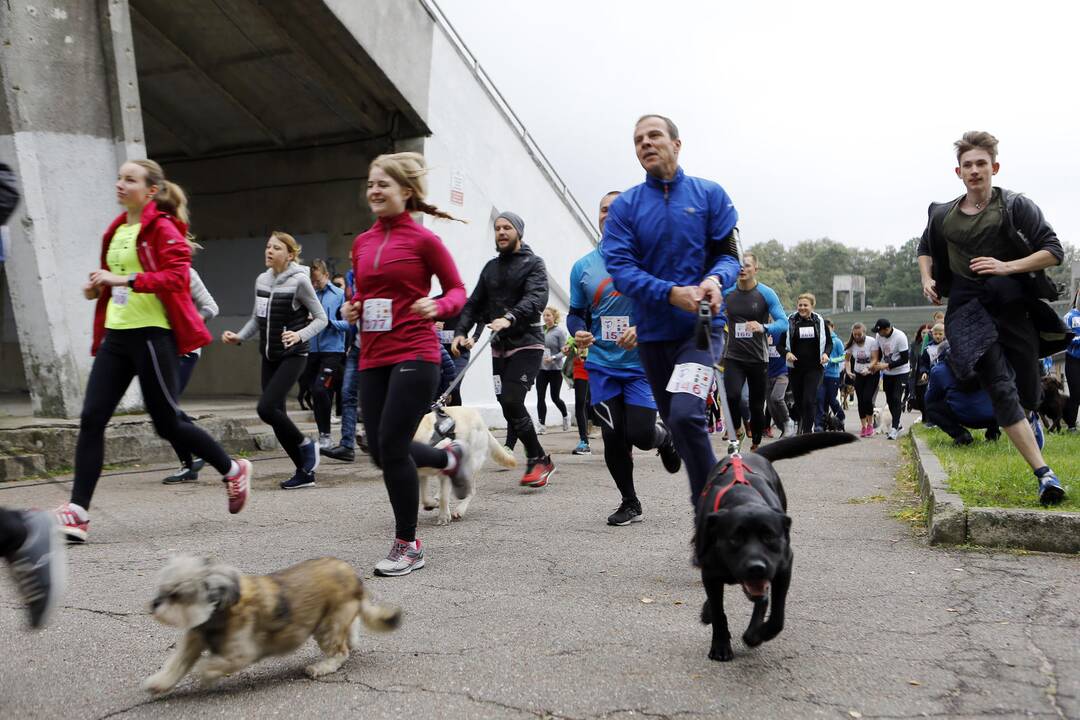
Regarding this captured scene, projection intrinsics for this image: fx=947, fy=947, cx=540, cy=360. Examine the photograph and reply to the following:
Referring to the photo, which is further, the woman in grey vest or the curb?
the woman in grey vest

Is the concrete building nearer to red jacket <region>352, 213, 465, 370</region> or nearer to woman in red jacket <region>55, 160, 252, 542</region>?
woman in red jacket <region>55, 160, 252, 542</region>

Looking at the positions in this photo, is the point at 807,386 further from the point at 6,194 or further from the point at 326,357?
the point at 6,194

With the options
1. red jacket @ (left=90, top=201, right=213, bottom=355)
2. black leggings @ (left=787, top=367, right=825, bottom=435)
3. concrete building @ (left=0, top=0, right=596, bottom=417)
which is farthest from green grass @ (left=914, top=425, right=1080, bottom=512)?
concrete building @ (left=0, top=0, right=596, bottom=417)

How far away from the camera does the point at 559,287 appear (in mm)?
15961

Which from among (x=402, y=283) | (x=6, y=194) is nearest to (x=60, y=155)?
Result: (x=402, y=283)

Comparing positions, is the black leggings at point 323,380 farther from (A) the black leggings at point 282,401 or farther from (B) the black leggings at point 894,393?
(B) the black leggings at point 894,393

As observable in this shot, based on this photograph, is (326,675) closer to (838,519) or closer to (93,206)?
(838,519)

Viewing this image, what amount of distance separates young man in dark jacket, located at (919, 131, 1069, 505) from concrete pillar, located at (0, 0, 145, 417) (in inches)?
286

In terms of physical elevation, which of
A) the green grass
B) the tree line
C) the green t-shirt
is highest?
the tree line

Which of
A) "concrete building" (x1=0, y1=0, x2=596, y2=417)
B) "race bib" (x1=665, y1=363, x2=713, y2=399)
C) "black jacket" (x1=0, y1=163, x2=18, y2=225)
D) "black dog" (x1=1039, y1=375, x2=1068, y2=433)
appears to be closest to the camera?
"black jacket" (x1=0, y1=163, x2=18, y2=225)

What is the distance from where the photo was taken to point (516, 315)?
282 inches

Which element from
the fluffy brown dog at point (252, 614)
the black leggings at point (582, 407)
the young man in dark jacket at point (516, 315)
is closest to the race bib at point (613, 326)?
the young man in dark jacket at point (516, 315)

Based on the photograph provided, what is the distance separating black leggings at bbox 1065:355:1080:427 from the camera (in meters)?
11.8

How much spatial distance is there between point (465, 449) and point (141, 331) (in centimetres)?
192
